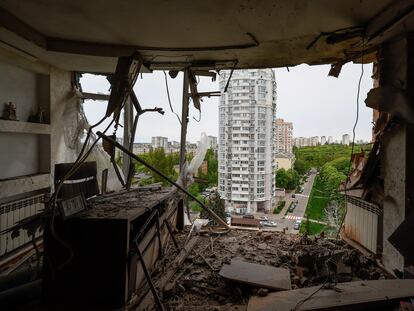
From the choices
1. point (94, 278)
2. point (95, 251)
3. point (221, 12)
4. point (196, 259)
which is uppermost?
point (221, 12)

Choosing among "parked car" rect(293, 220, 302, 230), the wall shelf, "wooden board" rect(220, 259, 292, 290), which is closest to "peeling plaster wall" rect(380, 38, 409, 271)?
"wooden board" rect(220, 259, 292, 290)

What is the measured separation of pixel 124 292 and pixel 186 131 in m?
2.52

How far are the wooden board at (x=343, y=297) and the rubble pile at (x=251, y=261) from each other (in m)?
0.13

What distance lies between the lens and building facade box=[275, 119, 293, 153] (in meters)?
6.74

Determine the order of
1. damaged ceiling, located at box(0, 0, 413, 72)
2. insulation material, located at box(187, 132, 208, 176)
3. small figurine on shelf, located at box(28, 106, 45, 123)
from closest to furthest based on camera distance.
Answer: damaged ceiling, located at box(0, 0, 413, 72) < small figurine on shelf, located at box(28, 106, 45, 123) < insulation material, located at box(187, 132, 208, 176)

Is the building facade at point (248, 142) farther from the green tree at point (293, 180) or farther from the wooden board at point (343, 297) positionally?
the wooden board at point (343, 297)

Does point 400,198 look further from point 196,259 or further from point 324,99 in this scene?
point 324,99

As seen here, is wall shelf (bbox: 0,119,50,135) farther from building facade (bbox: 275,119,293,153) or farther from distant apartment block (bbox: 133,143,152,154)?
building facade (bbox: 275,119,293,153)

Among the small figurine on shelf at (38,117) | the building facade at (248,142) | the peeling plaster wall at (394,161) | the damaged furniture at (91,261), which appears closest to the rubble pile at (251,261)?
the peeling plaster wall at (394,161)

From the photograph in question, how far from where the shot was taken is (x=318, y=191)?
4676mm

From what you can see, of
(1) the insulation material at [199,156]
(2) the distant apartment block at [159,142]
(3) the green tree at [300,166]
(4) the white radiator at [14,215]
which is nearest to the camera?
(4) the white radiator at [14,215]

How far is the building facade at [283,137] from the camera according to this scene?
22.1ft

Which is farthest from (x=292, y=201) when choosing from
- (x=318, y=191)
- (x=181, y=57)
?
(x=181, y=57)

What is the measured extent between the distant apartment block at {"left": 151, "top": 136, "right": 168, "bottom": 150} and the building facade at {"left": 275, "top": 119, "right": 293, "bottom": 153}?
314 cm
